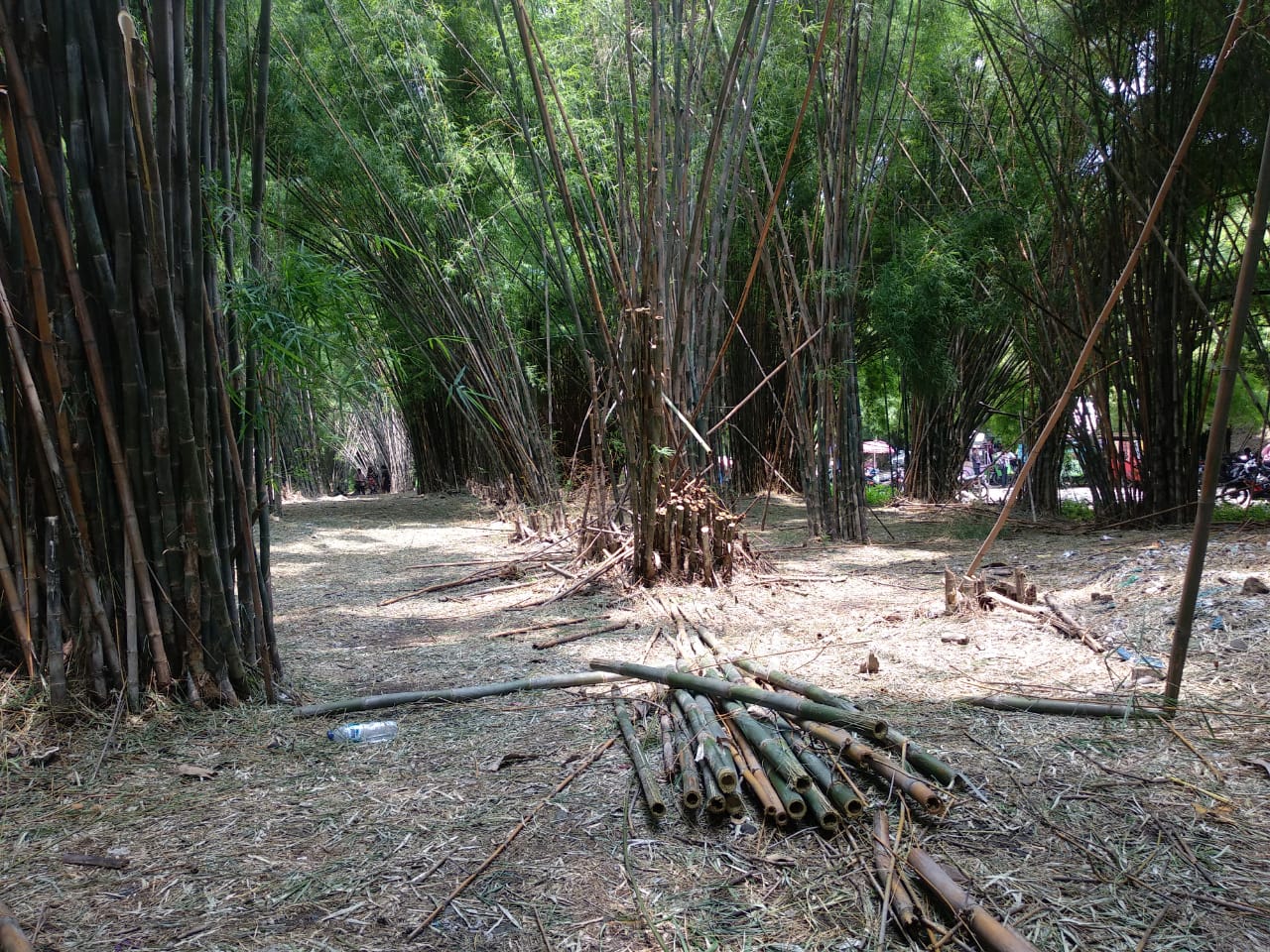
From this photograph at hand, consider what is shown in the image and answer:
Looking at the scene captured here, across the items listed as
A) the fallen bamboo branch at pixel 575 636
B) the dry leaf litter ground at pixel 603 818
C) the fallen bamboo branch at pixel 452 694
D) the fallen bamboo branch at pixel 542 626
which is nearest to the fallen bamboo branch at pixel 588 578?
the fallen bamboo branch at pixel 542 626

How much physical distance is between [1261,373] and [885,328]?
486cm

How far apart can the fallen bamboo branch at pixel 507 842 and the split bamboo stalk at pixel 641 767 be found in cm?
4

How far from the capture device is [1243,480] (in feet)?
23.1

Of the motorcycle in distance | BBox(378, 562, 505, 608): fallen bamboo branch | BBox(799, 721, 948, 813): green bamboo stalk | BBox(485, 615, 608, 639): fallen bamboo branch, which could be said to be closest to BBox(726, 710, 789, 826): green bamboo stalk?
BBox(799, 721, 948, 813): green bamboo stalk

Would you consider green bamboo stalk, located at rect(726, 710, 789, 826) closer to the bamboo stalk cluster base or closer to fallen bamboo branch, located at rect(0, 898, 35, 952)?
fallen bamboo branch, located at rect(0, 898, 35, 952)

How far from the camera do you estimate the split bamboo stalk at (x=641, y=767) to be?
1.50 meters

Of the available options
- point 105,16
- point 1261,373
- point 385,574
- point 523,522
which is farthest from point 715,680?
point 1261,373

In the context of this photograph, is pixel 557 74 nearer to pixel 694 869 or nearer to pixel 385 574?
pixel 385 574

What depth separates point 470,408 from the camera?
6109mm

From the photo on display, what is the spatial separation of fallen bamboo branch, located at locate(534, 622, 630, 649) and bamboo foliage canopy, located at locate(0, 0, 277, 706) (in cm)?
104

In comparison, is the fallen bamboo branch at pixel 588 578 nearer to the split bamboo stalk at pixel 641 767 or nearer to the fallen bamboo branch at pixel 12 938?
the split bamboo stalk at pixel 641 767

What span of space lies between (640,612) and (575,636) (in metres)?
0.42

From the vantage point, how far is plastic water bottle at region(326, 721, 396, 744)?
191 centimetres

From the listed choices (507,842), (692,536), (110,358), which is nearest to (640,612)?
(692,536)
